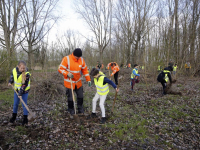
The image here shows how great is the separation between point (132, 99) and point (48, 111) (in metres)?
4.25

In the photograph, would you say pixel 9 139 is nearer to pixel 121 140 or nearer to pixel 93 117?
pixel 93 117

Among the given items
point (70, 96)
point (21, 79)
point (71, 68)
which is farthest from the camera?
point (70, 96)

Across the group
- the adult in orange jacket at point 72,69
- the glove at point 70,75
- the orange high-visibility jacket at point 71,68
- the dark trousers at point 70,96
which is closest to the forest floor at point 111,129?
the dark trousers at point 70,96

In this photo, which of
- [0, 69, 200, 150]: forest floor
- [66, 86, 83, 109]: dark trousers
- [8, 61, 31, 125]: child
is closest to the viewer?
[0, 69, 200, 150]: forest floor

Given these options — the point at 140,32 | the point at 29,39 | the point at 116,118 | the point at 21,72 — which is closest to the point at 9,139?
the point at 21,72

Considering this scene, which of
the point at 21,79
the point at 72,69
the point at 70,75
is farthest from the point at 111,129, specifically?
the point at 21,79

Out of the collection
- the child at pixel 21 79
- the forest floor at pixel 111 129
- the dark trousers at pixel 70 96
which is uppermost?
the child at pixel 21 79

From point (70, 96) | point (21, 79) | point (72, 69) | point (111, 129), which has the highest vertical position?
point (72, 69)

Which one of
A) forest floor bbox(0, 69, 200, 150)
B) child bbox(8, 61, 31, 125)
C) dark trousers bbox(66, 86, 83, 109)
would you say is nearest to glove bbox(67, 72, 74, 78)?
dark trousers bbox(66, 86, 83, 109)

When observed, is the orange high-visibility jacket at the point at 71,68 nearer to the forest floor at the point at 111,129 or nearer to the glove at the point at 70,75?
the glove at the point at 70,75

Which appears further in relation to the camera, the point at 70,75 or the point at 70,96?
the point at 70,96

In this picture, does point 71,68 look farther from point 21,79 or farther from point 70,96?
point 21,79

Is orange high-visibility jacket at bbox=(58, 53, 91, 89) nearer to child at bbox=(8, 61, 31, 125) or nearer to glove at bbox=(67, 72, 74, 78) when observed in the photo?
glove at bbox=(67, 72, 74, 78)

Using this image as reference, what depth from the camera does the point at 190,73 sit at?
37.7 ft
